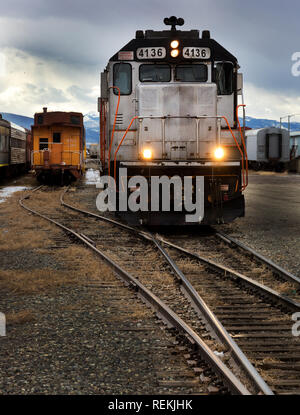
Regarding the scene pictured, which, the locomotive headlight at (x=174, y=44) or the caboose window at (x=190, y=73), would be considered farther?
the caboose window at (x=190, y=73)

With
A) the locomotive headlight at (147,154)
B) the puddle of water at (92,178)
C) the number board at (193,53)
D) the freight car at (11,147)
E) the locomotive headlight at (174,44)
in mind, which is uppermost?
the locomotive headlight at (174,44)

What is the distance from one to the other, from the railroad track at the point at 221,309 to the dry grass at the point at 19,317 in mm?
1315

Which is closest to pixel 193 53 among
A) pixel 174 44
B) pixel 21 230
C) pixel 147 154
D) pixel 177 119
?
pixel 174 44

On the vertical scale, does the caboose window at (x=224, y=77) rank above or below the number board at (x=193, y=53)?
below

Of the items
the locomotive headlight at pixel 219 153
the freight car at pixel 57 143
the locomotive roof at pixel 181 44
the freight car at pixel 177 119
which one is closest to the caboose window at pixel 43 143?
the freight car at pixel 57 143

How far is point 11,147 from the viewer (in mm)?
26531

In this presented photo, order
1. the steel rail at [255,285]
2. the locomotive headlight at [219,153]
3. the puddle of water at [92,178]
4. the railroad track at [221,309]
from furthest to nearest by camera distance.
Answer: the puddle of water at [92,178] → the locomotive headlight at [219,153] → the steel rail at [255,285] → the railroad track at [221,309]

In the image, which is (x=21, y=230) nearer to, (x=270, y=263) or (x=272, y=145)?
(x=270, y=263)

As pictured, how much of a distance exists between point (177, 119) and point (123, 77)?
149cm

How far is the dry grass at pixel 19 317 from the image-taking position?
4.89 meters

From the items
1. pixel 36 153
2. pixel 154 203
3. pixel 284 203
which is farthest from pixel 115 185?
pixel 36 153

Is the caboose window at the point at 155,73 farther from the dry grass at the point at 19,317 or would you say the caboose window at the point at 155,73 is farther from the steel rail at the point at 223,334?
the dry grass at the point at 19,317
